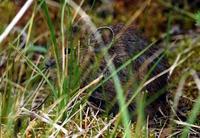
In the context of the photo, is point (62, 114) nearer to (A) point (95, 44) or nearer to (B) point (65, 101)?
(B) point (65, 101)

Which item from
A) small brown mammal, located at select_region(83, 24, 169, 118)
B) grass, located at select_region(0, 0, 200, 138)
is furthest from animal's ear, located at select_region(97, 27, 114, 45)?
grass, located at select_region(0, 0, 200, 138)

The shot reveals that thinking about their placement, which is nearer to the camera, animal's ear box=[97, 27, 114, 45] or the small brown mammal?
the small brown mammal

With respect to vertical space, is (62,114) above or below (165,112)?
above

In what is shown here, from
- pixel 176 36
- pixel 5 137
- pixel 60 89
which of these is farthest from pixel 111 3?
pixel 5 137

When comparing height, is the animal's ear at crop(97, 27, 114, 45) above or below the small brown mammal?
above

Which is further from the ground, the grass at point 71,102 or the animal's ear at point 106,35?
the animal's ear at point 106,35

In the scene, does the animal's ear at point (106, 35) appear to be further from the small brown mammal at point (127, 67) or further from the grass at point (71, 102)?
the grass at point (71, 102)

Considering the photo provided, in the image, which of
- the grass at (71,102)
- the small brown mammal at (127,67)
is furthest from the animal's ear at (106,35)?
the grass at (71,102)

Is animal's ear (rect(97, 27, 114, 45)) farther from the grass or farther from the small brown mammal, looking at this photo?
the grass

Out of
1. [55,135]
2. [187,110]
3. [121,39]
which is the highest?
[121,39]
